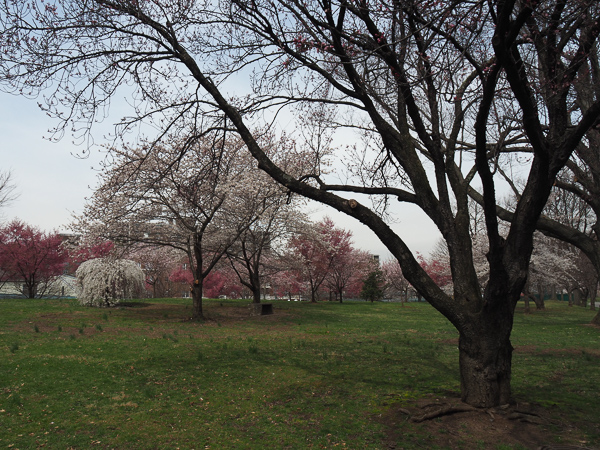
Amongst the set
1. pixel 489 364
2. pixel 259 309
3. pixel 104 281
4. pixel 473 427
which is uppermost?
pixel 104 281

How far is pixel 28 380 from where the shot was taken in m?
5.66

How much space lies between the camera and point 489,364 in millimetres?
4895

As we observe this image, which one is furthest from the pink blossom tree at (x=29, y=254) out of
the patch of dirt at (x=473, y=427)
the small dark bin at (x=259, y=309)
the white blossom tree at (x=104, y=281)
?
the patch of dirt at (x=473, y=427)

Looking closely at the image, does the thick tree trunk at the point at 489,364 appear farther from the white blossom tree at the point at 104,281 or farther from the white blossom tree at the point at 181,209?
the white blossom tree at the point at 104,281

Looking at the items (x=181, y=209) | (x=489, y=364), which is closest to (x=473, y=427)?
(x=489, y=364)

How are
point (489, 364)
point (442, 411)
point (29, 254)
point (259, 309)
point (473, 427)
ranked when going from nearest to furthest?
point (473, 427)
point (442, 411)
point (489, 364)
point (259, 309)
point (29, 254)

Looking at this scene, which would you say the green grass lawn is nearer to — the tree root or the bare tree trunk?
the tree root

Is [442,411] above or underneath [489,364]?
underneath

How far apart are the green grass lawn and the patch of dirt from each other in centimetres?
10

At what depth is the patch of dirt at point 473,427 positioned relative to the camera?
4141 mm

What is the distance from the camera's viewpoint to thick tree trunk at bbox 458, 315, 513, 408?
16.0ft

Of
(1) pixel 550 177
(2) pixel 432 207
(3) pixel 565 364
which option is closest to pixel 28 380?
(2) pixel 432 207

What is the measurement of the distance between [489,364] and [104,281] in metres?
15.3

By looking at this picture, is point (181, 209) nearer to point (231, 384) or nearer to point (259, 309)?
point (259, 309)
